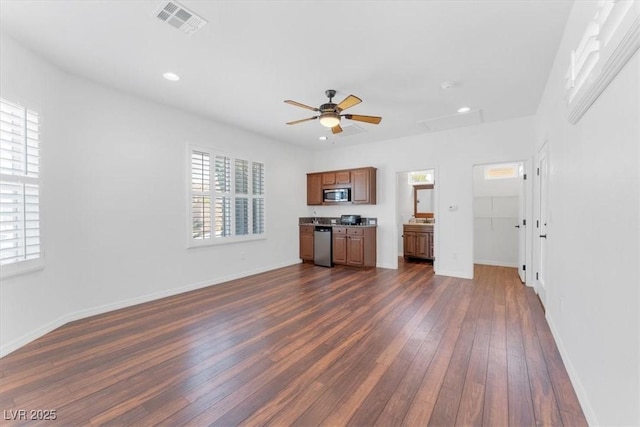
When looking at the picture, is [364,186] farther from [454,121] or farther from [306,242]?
[454,121]

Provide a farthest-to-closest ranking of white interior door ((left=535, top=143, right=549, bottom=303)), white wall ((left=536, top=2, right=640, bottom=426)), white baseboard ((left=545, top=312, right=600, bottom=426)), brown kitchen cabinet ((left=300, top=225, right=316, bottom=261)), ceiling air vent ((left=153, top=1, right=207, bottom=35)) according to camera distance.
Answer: brown kitchen cabinet ((left=300, top=225, right=316, bottom=261))
white interior door ((left=535, top=143, right=549, bottom=303))
ceiling air vent ((left=153, top=1, right=207, bottom=35))
white baseboard ((left=545, top=312, right=600, bottom=426))
white wall ((left=536, top=2, right=640, bottom=426))

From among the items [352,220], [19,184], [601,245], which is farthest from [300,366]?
Answer: [352,220]

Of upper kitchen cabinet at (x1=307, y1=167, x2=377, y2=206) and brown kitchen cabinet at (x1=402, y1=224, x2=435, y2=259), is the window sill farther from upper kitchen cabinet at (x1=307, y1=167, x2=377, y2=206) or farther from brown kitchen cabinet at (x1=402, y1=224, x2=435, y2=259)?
brown kitchen cabinet at (x1=402, y1=224, x2=435, y2=259)

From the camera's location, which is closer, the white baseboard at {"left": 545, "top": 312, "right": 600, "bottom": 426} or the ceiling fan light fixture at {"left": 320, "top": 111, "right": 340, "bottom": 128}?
the white baseboard at {"left": 545, "top": 312, "right": 600, "bottom": 426}

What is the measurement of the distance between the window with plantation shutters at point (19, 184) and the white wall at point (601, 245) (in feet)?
13.9

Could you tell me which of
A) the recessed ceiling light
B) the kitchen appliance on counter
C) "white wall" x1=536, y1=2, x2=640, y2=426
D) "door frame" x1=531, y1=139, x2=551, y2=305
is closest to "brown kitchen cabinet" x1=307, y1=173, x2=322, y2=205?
the kitchen appliance on counter

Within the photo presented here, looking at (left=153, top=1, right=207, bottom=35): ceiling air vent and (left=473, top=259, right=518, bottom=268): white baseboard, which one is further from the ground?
(left=153, top=1, right=207, bottom=35): ceiling air vent

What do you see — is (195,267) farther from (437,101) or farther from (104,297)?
(437,101)

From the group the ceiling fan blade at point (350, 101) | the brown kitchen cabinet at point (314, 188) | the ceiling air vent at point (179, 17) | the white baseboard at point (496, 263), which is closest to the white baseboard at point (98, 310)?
the brown kitchen cabinet at point (314, 188)

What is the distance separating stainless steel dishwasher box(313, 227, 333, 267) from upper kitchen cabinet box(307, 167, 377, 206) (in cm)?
72

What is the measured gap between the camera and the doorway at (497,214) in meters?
5.61

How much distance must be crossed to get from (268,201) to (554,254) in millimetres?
4604

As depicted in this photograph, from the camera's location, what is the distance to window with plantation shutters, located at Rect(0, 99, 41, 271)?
2354 millimetres

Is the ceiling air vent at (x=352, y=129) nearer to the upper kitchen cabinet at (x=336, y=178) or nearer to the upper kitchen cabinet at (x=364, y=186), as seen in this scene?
the upper kitchen cabinet at (x=364, y=186)
